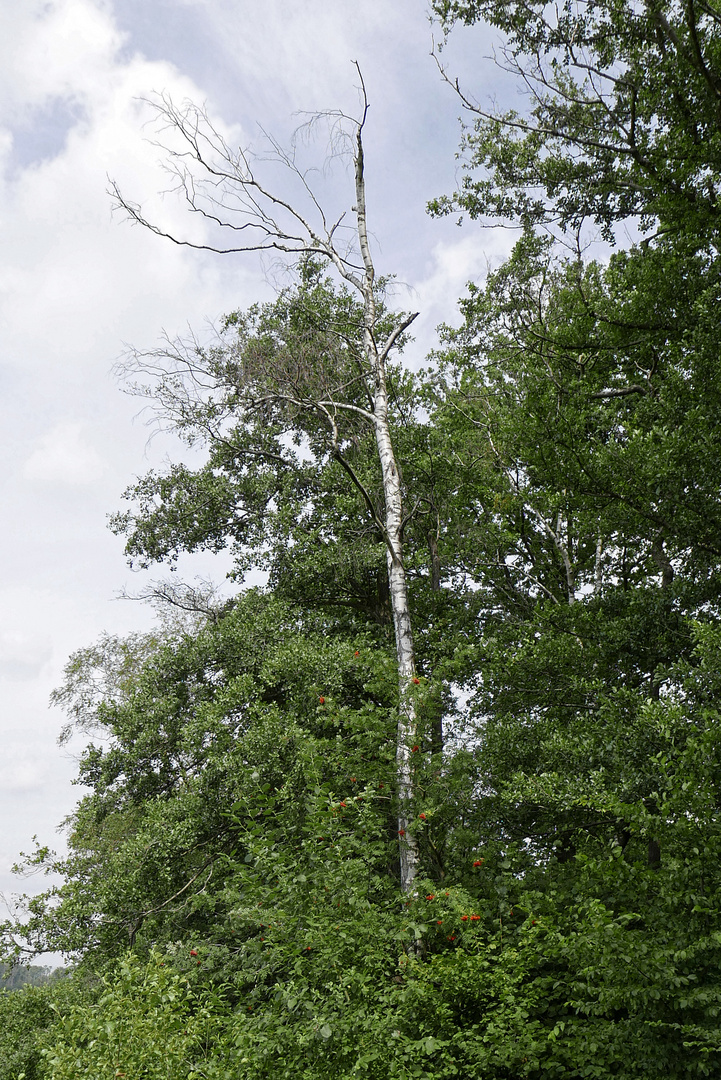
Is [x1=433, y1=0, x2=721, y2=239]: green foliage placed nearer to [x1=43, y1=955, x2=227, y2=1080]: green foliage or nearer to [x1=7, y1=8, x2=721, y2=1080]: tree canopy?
[x1=7, y1=8, x2=721, y2=1080]: tree canopy

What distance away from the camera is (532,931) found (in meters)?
4.46

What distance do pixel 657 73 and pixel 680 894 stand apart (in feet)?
22.0

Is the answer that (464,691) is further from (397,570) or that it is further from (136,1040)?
(136,1040)

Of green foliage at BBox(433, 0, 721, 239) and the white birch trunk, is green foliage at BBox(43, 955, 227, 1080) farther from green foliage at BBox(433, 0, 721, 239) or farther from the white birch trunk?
green foliage at BBox(433, 0, 721, 239)

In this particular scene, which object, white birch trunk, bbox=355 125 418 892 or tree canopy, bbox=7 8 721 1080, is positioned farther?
white birch trunk, bbox=355 125 418 892

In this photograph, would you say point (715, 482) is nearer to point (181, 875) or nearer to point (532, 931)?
point (532, 931)

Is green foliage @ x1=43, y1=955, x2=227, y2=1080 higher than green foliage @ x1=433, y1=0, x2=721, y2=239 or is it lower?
lower

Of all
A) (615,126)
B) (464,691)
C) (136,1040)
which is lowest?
(136,1040)

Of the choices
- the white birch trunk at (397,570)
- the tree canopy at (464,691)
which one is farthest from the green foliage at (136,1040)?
the white birch trunk at (397,570)

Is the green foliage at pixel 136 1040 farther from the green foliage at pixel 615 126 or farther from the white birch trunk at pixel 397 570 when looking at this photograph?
the green foliage at pixel 615 126

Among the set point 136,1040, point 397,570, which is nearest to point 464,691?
point 397,570

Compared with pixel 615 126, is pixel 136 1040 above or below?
below

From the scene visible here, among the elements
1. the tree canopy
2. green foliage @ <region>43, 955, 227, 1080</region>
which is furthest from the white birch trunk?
green foliage @ <region>43, 955, 227, 1080</region>

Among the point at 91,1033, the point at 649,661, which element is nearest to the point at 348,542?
the point at 649,661
